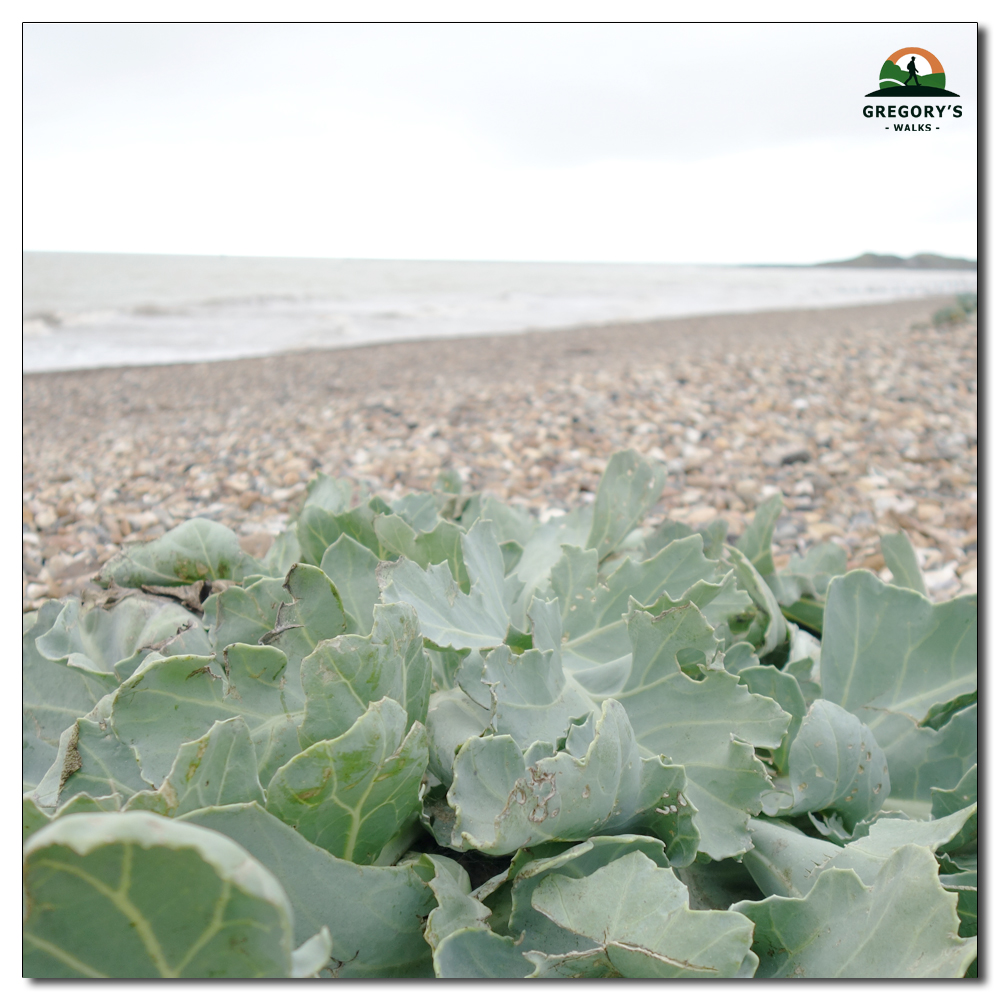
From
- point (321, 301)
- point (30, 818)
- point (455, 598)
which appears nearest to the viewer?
point (30, 818)

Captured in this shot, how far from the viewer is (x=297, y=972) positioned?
17.0 inches

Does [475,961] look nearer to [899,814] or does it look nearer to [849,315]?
[899,814]

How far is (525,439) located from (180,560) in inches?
92.5

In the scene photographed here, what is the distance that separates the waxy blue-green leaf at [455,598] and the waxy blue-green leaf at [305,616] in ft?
0.20

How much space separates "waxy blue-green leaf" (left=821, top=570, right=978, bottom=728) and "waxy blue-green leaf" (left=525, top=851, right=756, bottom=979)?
44 cm

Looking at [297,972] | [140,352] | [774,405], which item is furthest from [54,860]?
[140,352]

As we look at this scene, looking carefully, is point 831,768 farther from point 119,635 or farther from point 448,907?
point 119,635

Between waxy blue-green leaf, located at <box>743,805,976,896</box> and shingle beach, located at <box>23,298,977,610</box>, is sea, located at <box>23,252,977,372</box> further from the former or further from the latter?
waxy blue-green leaf, located at <box>743,805,976,896</box>

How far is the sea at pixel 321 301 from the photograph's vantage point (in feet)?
20.0

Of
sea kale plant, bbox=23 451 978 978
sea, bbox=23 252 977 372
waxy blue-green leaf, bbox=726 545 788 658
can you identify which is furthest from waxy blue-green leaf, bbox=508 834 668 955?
sea, bbox=23 252 977 372

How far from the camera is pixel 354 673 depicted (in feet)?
1.94

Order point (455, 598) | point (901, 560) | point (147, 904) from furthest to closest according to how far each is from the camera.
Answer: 1. point (901, 560)
2. point (455, 598)
3. point (147, 904)

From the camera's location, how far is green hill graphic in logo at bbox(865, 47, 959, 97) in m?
0.87

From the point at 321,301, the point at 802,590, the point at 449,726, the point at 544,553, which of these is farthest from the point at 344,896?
the point at 321,301
